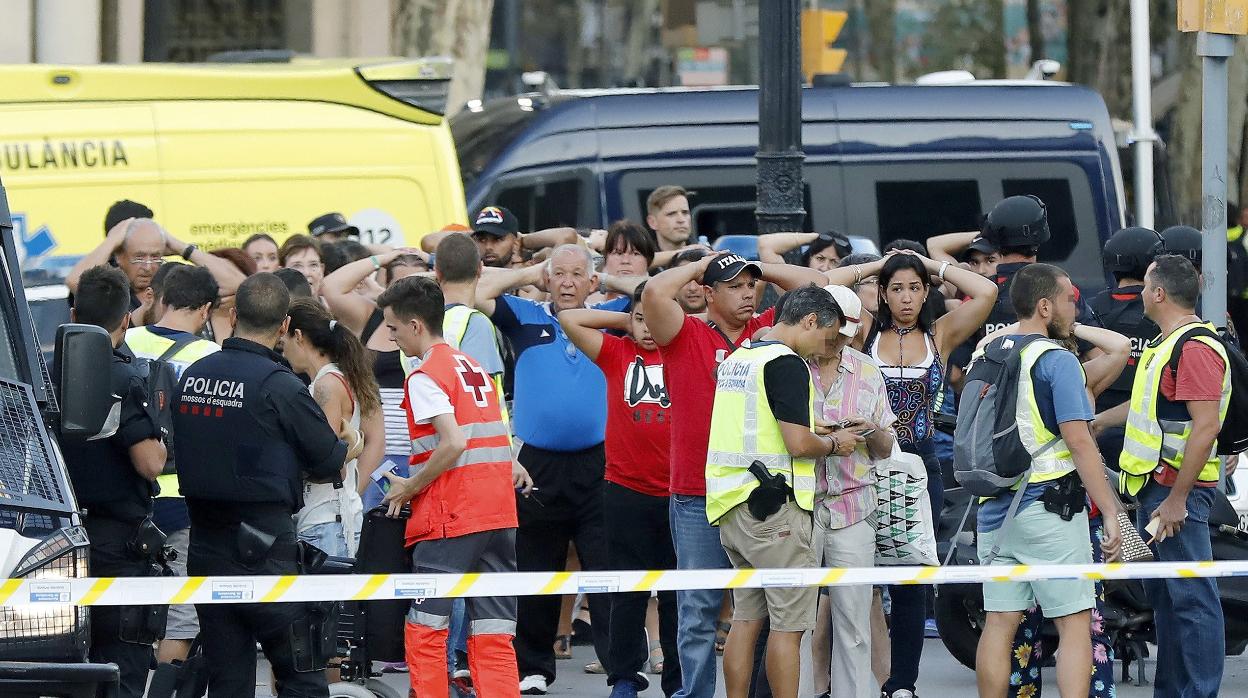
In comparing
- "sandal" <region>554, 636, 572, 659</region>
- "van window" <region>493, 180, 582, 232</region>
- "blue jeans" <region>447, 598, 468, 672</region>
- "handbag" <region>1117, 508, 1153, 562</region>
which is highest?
"van window" <region>493, 180, 582, 232</region>

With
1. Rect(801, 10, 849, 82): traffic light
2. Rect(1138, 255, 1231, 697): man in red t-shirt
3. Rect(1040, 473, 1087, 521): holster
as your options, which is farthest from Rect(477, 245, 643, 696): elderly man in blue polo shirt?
Rect(801, 10, 849, 82): traffic light

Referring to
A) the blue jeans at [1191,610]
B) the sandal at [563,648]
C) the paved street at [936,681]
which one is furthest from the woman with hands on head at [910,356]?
the sandal at [563,648]

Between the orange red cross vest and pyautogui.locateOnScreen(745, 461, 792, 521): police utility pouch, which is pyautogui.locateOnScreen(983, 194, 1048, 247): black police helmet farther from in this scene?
the orange red cross vest

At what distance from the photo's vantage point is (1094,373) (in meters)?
8.70

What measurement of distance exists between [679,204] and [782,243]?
1.52 m

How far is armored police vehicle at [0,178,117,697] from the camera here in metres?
5.84

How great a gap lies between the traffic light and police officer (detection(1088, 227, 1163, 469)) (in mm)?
6685

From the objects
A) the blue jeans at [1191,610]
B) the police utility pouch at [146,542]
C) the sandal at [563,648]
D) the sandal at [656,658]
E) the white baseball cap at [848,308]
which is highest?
the white baseball cap at [848,308]

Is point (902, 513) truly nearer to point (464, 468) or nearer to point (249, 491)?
point (464, 468)

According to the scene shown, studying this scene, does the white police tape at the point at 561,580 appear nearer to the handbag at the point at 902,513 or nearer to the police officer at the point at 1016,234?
the handbag at the point at 902,513

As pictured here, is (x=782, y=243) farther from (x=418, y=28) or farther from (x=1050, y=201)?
(x=418, y=28)

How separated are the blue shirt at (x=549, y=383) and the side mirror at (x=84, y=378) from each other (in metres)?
2.60

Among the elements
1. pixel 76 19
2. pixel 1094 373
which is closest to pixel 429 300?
pixel 1094 373

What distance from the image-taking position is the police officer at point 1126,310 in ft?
29.9
